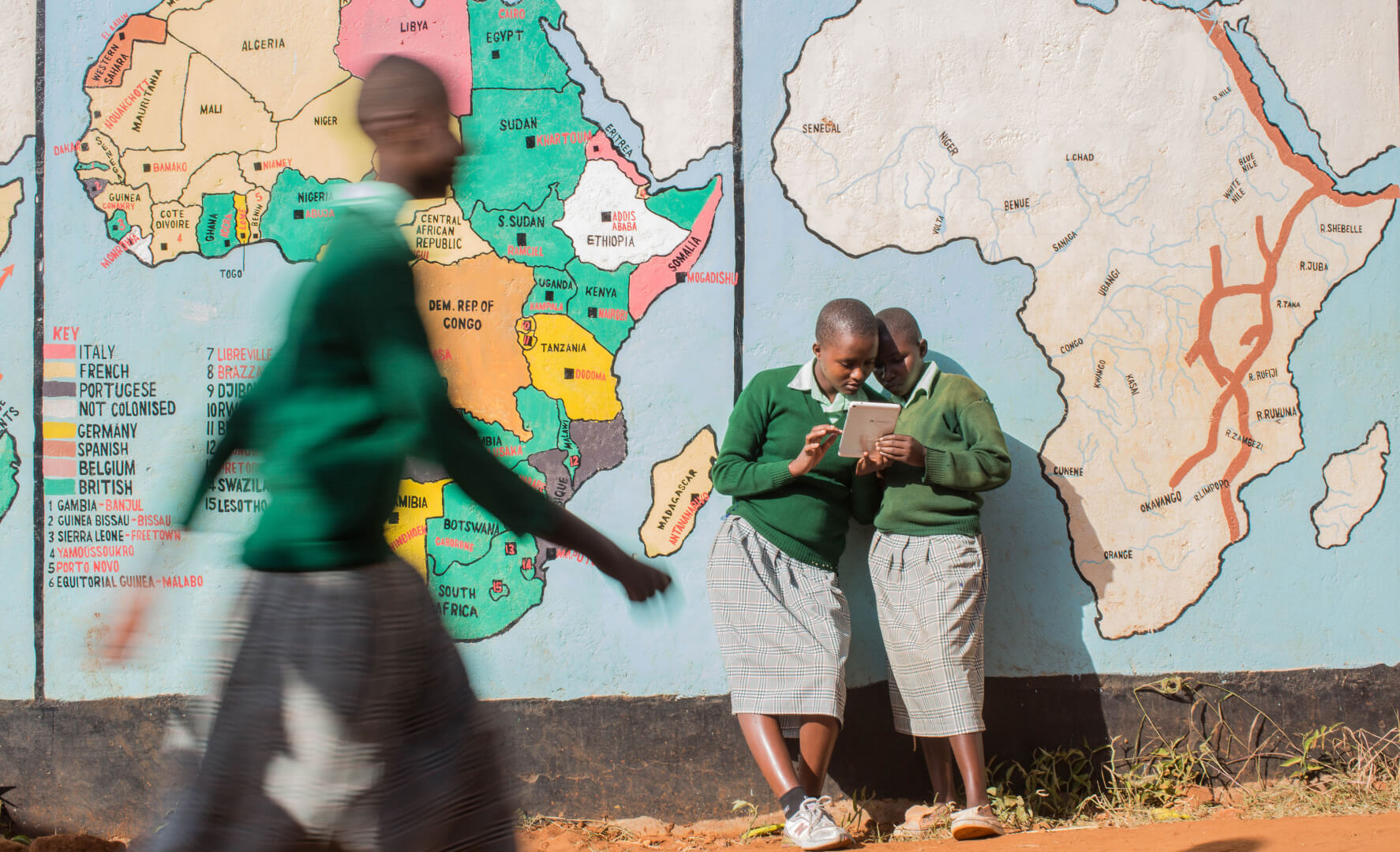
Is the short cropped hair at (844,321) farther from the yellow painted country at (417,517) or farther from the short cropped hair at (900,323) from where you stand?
the yellow painted country at (417,517)

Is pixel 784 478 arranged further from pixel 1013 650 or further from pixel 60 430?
pixel 60 430

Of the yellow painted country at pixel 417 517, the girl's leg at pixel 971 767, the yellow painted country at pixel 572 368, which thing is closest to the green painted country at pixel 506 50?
the yellow painted country at pixel 572 368

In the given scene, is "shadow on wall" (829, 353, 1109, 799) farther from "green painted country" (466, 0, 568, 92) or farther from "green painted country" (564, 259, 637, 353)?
"green painted country" (466, 0, 568, 92)

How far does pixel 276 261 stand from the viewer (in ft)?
13.0

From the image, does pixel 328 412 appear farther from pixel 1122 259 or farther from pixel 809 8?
pixel 1122 259

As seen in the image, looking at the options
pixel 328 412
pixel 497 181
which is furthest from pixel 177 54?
pixel 328 412

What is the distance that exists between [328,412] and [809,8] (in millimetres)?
3143

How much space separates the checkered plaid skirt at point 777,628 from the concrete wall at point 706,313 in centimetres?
39

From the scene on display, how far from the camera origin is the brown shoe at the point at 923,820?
144 inches

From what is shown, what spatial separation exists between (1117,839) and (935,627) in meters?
1.02

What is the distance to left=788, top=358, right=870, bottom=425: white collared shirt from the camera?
12.1ft

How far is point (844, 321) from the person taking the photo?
3.58m

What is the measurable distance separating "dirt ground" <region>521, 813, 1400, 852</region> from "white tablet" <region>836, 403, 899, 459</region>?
1.43 metres

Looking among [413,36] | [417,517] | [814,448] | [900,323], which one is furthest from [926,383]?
[413,36]
